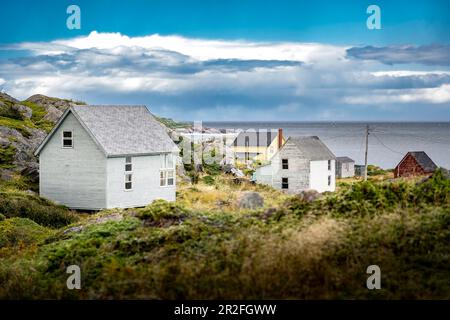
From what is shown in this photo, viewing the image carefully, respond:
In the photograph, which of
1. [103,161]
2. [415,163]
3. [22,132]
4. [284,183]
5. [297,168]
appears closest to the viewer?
[103,161]

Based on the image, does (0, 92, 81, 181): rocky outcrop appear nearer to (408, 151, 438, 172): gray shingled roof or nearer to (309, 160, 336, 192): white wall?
(309, 160, 336, 192): white wall

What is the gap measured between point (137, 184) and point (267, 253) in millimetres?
23301

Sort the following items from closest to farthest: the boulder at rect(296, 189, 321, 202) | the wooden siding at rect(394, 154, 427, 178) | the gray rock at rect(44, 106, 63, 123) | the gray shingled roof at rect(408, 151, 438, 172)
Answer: the boulder at rect(296, 189, 321, 202) → the gray rock at rect(44, 106, 63, 123) → the gray shingled roof at rect(408, 151, 438, 172) → the wooden siding at rect(394, 154, 427, 178)

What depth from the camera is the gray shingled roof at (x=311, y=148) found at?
56844 mm

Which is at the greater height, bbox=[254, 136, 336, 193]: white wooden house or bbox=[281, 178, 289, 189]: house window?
bbox=[254, 136, 336, 193]: white wooden house

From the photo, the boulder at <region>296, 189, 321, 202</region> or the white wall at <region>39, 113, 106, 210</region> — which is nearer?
the boulder at <region>296, 189, 321, 202</region>

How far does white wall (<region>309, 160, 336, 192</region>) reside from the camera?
5668 centimetres

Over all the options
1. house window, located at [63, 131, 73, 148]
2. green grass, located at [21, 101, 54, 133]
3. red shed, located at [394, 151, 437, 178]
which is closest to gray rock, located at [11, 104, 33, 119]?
green grass, located at [21, 101, 54, 133]

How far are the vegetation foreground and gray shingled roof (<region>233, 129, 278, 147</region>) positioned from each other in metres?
75.0

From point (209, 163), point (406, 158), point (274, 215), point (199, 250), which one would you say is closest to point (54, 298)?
point (199, 250)

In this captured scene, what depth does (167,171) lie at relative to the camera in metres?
36.6


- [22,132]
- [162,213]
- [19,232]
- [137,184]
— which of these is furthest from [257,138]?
[162,213]

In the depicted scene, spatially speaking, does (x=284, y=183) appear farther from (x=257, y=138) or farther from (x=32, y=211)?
(x=257, y=138)
